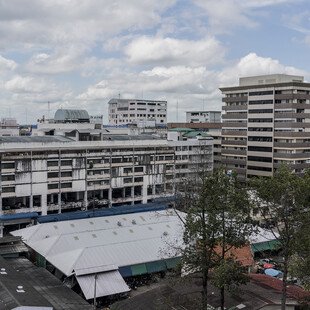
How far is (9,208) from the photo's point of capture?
53.3 meters

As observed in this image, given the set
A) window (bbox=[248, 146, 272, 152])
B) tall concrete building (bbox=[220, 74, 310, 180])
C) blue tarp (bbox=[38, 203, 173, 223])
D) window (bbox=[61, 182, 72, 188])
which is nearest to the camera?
blue tarp (bbox=[38, 203, 173, 223])

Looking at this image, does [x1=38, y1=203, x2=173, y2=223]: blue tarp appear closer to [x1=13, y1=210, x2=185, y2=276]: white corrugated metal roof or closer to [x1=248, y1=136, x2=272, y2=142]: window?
[x1=13, y1=210, x2=185, y2=276]: white corrugated metal roof

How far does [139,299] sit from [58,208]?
28.7m

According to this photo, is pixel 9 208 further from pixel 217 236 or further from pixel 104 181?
pixel 217 236

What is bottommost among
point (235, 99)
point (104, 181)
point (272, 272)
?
point (272, 272)

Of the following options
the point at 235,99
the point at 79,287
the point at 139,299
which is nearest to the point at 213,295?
the point at 139,299

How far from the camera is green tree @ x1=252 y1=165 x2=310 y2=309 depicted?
24.0 meters

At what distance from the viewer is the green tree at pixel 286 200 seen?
2397cm

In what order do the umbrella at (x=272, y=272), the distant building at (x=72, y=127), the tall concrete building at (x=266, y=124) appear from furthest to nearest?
the tall concrete building at (x=266, y=124), the distant building at (x=72, y=127), the umbrella at (x=272, y=272)

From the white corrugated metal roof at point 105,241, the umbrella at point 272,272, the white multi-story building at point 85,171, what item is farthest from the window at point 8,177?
the umbrella at point 272,272

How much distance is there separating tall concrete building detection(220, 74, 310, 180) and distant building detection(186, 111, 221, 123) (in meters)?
47.3

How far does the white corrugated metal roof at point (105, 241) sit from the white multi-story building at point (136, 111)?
92.8m

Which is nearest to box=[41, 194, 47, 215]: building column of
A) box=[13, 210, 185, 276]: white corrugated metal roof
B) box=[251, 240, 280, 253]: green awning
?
box=[13, 210, 185, 276]: white corrugated metal roof

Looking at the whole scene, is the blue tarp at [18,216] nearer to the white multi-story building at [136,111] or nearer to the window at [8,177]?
the window at [8,177]
